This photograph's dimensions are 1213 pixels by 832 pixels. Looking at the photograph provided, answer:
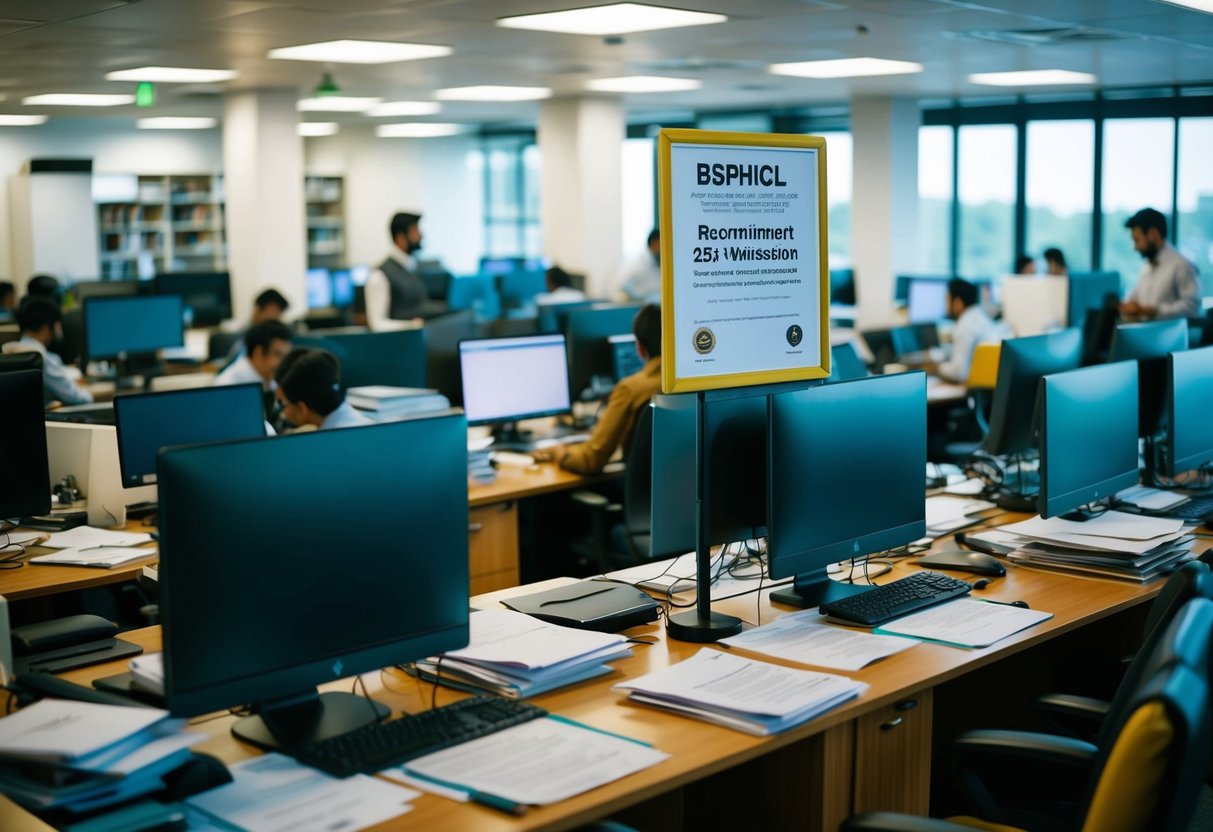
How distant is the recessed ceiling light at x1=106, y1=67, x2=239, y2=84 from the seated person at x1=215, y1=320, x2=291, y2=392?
3.75m

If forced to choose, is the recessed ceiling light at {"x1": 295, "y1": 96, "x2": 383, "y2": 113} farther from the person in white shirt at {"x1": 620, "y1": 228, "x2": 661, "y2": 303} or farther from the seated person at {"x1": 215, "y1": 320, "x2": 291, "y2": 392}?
the seated person at {"x1": 215, "y1": 320, "x2": 291, "y2": 392}

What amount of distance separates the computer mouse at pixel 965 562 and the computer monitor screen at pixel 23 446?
2.53m

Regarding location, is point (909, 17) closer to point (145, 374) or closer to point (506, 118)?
point (145, 374)

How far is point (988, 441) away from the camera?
14.1 ft

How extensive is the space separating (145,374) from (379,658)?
7.24m

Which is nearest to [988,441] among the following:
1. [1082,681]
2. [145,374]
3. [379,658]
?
[1082,681]

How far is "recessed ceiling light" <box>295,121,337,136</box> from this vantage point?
15920 millimetres

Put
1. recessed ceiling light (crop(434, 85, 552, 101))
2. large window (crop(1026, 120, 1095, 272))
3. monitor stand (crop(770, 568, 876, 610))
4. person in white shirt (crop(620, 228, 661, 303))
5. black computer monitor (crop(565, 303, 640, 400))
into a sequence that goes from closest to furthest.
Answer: monitor stand (crop(770, 568, 876, 610))
black computer monitor (crop(565, 303, 640, 400))
person in white shirt (crop(620, 228, 661, 303))
recessed ceiling light (crop(434, 85, 552, 101))
large window (crop(1026, 120, 1095, 272))

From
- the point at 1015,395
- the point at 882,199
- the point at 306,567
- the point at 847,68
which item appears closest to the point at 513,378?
the point at 1015,395

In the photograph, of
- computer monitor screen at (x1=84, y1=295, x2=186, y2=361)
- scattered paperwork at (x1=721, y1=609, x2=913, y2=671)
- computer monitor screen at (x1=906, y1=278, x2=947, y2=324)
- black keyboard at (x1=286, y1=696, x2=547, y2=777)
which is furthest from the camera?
computer monitor screen at (x1=906, y1=278, x2=947, y2=324)

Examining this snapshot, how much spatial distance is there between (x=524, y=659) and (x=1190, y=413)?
276 centimetres

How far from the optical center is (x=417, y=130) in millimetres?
16984

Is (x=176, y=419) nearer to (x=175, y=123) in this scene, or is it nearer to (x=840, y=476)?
(x=840, y=476)

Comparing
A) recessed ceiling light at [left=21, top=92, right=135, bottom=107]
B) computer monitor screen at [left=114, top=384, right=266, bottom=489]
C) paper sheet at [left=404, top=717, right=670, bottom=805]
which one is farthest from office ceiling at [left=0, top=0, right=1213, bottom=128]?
paper sheet at [left=404, top=717, right=670, bottom=805]
